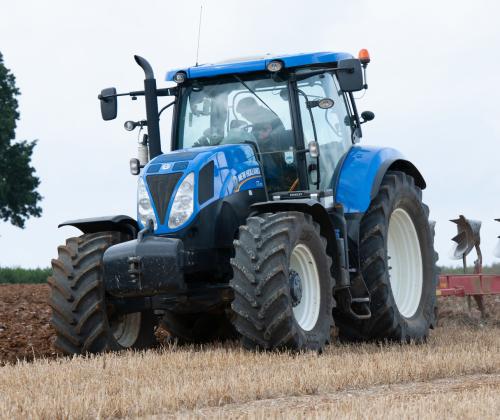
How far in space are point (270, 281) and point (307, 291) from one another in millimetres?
887

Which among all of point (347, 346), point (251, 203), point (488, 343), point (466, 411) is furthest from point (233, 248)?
point (466, 411)

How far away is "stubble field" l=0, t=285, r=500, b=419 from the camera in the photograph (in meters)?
6.47

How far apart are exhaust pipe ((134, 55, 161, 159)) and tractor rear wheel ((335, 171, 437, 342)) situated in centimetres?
217

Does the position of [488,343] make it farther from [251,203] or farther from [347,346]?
[251,203]

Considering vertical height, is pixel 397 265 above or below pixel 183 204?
below

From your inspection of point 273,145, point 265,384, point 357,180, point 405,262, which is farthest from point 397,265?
point 265,384

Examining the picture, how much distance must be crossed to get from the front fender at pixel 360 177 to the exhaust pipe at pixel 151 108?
1.83 meters

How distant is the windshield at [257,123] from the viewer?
1030 cm

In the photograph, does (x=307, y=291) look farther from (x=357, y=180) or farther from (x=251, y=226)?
(x=357, y=180)

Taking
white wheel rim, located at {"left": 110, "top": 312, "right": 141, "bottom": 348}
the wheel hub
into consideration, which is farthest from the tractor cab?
white wheel rim, located at {"left": 110, "top": 312, "right": 141, "bottom": 348}

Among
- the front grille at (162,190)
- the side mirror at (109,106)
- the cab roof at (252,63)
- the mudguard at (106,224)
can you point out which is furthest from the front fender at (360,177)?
the side mirror at (109,106)

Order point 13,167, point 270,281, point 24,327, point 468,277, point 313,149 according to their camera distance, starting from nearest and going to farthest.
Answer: point 270,281 < point 313,149 < point 468,277 < point 24,327 < point 13,167

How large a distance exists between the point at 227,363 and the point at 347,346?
2066mm

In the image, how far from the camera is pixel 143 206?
9.88 m
